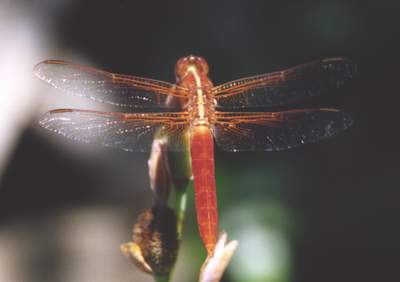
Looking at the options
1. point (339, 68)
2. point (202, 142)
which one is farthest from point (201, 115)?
point (339, 68)

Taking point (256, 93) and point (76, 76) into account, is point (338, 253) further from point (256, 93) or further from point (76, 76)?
point (76, 76)

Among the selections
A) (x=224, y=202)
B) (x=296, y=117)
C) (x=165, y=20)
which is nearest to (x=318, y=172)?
(x=224, y=202)

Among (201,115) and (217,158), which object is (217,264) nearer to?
(201,115)

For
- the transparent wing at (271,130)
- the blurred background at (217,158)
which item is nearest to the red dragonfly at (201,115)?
the transparent wing at (271,130)

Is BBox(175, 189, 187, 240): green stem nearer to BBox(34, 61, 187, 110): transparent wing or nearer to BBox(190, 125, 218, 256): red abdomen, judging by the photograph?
BBox(190, 125, 218, 256): red abdomen

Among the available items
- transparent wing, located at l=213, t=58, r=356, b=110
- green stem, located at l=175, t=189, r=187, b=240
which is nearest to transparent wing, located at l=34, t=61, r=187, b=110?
transparent wing, located at l=213, t=58, r=356, b=110
